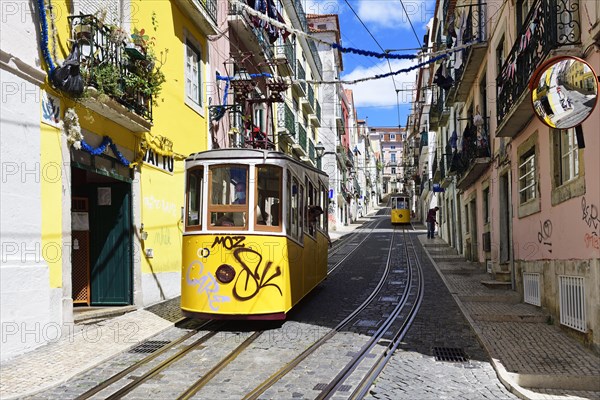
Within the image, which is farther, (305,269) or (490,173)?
(490,173)

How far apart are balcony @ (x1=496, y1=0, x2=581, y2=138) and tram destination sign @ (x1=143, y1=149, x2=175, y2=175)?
6.91m

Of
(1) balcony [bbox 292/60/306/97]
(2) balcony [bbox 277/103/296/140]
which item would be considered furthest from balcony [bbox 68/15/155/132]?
(1) balcony [bbox 292/60/306/97]

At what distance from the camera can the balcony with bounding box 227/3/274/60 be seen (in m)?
16.9

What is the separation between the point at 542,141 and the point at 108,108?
23.7 ft

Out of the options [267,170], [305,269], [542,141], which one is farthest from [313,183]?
[542,141]

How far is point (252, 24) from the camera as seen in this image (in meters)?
18.1

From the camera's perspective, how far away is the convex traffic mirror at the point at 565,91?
6.04m

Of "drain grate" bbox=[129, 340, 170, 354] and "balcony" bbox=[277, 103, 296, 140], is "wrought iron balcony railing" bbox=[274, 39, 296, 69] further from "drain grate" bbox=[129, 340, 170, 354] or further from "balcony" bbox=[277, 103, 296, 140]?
"drain grate" bbox=[129, 340, 170, 354]

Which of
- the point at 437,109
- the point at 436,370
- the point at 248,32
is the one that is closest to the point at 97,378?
the point at 436,370

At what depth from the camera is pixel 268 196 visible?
27.9 feet

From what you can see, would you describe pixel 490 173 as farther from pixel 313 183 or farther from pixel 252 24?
pixel 252 24

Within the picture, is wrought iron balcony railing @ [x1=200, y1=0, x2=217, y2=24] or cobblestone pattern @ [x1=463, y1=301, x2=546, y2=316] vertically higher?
wrought iron balcony railing @ [x1=200, y1=0, x2=217, y2=24]

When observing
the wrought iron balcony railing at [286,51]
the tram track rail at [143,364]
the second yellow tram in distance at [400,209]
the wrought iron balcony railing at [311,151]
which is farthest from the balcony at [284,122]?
the second yellow tram in distance at [400,209]

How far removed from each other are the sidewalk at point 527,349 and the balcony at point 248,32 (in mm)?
10222
